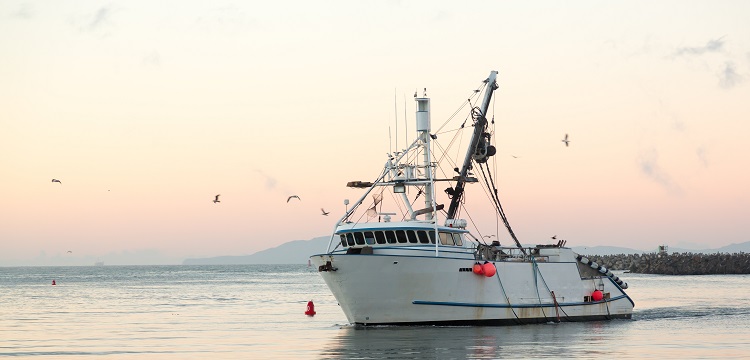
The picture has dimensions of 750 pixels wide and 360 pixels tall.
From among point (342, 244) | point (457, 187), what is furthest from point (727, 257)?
point (342, 244)

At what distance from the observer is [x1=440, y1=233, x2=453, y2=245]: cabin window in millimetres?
39000

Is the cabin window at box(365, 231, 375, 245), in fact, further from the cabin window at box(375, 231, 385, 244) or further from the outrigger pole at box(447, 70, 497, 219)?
the outrigger pole at box(447, 70, 497, 219)

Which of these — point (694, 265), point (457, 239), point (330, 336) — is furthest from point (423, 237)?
point (694, 265)

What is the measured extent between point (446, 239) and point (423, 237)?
3.75 ft

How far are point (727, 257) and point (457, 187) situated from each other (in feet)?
305

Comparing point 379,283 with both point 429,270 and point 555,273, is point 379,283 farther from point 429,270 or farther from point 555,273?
point 555,273

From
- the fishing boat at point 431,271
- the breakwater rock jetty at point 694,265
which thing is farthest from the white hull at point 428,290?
the breakwater rock jetty at point 694,265

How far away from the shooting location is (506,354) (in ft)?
97.3

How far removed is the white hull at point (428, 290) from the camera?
3734 cm

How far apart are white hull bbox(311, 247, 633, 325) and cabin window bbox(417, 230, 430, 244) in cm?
56

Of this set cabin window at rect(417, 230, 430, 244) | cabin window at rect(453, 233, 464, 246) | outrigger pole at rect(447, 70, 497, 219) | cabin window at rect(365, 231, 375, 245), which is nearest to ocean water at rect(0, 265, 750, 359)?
cabin window at rect(417, 230, 430, 244)

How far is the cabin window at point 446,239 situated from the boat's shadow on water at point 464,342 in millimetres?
3157

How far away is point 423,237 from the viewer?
38.6 metres

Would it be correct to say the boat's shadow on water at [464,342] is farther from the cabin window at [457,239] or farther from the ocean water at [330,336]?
the cabin window at [457,239]
